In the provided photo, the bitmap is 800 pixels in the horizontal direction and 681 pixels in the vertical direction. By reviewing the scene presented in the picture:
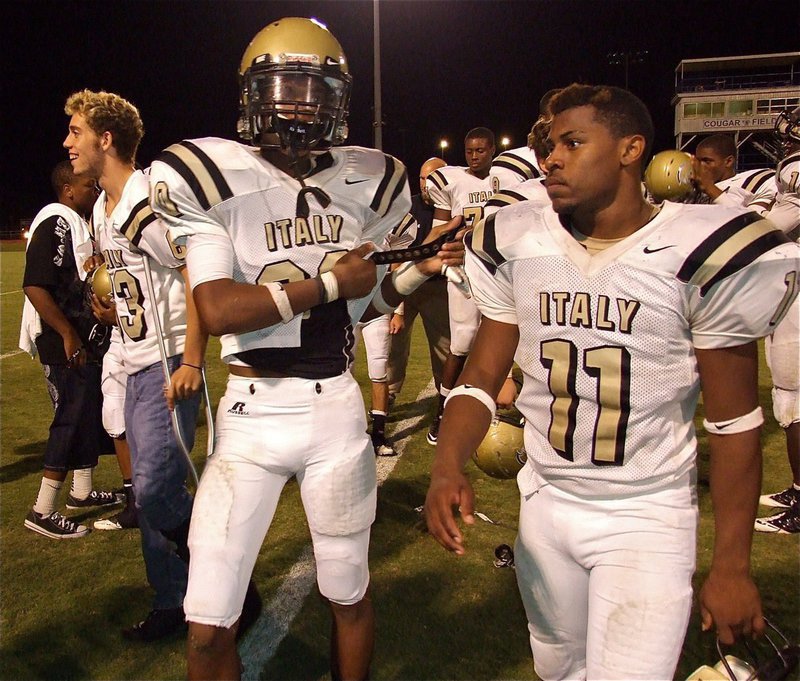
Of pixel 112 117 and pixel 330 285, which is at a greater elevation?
pixel 112 117

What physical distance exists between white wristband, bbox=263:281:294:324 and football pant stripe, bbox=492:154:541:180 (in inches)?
130

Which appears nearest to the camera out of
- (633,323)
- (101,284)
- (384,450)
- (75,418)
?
(633,323)

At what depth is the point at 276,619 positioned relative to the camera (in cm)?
341

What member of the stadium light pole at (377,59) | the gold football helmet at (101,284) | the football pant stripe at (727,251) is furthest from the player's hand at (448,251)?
the stadium light pole at (377,59)

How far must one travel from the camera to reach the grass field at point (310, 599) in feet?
10.1

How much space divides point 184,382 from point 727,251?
1924 millimetres

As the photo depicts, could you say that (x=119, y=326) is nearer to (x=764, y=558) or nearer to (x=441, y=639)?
(x=441, y=639)

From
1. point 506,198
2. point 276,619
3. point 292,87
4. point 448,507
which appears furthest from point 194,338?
point 506,198

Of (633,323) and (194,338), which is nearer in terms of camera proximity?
(633,323)

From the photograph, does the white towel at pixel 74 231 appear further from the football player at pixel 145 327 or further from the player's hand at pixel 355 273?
the player's hand at pixel 355 273

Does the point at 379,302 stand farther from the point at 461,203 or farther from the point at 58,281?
the point at 461,203

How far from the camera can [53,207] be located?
459 cm

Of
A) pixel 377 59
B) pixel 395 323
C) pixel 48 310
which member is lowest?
pixel 395 323

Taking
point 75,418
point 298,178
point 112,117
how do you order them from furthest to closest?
point 75,418, point 112,117, point 298,178
